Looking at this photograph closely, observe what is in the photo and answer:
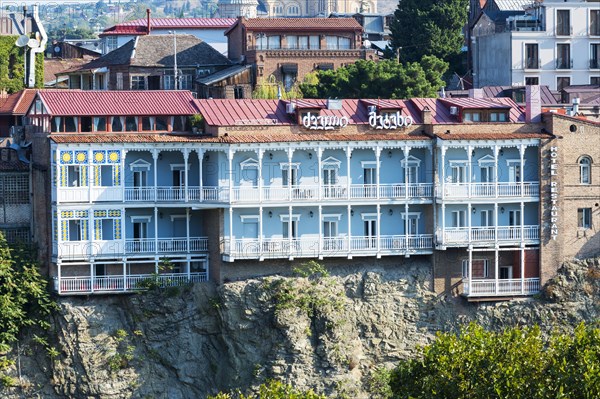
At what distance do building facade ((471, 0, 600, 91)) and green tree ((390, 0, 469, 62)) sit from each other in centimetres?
920

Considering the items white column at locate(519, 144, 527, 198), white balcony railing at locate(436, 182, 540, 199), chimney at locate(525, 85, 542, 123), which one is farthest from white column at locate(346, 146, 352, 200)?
chimney at locate(525, 85, 542, 123)

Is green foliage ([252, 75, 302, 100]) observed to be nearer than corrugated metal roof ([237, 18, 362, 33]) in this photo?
Yes

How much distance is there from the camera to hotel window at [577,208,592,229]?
285ft

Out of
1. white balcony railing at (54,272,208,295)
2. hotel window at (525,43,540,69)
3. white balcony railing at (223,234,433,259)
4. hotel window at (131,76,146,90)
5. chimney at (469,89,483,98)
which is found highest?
hotel window at (525,43,540,69)

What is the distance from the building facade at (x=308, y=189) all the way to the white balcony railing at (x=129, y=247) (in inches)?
2.5

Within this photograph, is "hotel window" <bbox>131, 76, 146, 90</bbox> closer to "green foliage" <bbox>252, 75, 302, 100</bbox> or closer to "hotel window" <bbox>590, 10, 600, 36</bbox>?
"green foliage" <bbox>252, 75, 302, 100</bbox>

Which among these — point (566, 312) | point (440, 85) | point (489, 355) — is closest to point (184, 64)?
point (440, 85)

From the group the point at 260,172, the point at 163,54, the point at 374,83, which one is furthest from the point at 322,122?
the point at 163,54

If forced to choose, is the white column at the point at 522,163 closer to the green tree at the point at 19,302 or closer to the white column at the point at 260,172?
the white column at the point at 260,172

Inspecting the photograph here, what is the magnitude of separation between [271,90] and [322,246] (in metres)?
27.0

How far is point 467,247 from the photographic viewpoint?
8519cm

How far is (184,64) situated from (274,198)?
32671 mm

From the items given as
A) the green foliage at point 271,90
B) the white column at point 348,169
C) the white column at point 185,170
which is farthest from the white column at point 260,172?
the green foliage at point 271,90

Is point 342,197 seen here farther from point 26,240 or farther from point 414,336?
point 26,240
